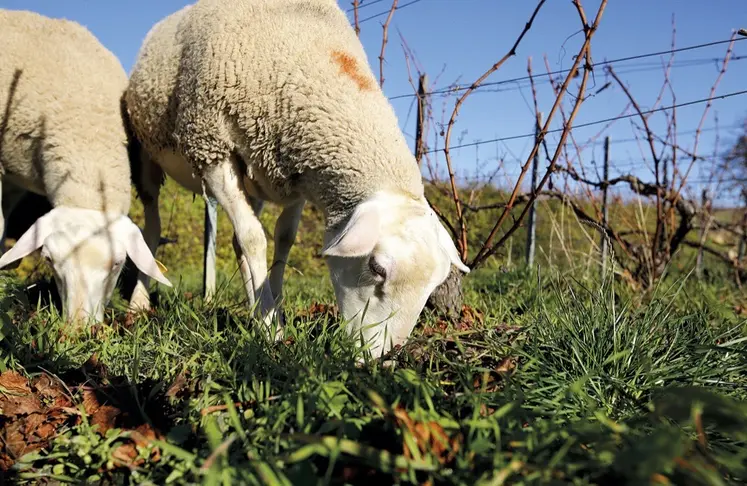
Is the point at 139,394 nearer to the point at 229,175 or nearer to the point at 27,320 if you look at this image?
the point at 27,320

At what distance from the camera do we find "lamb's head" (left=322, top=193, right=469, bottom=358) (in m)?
2.64

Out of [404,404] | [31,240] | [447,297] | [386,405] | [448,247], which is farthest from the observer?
[447,297]

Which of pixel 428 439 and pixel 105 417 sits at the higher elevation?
pixel 428 439

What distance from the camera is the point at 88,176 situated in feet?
12.6

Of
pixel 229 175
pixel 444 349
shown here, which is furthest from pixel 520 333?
pixel 229 175

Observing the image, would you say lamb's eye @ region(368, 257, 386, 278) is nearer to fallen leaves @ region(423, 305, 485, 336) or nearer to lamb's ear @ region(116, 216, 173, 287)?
fallen leaves @ region(423, 305, 485, 336)

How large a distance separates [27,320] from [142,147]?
1.84 metres

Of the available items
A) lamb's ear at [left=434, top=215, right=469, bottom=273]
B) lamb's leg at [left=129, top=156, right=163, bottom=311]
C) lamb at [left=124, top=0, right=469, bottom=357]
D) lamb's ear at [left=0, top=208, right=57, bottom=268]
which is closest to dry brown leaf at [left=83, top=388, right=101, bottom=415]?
lamb at [left=124, top=0, right=469, bottom=357]

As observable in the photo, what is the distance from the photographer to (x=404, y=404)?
1.78 m

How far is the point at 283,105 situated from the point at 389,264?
3.93ft

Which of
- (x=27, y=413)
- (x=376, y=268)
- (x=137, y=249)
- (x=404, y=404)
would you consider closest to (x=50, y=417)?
(x=27, y=413)

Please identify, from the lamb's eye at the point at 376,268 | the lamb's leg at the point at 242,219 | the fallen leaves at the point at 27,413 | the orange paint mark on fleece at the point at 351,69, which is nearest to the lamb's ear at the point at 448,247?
the lamb's eye at the point at 376,268

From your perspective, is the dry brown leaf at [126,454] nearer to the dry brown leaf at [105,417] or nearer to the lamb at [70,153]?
the dry brown leaf at [105,417]

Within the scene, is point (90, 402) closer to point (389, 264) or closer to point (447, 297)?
point (389, 264)
